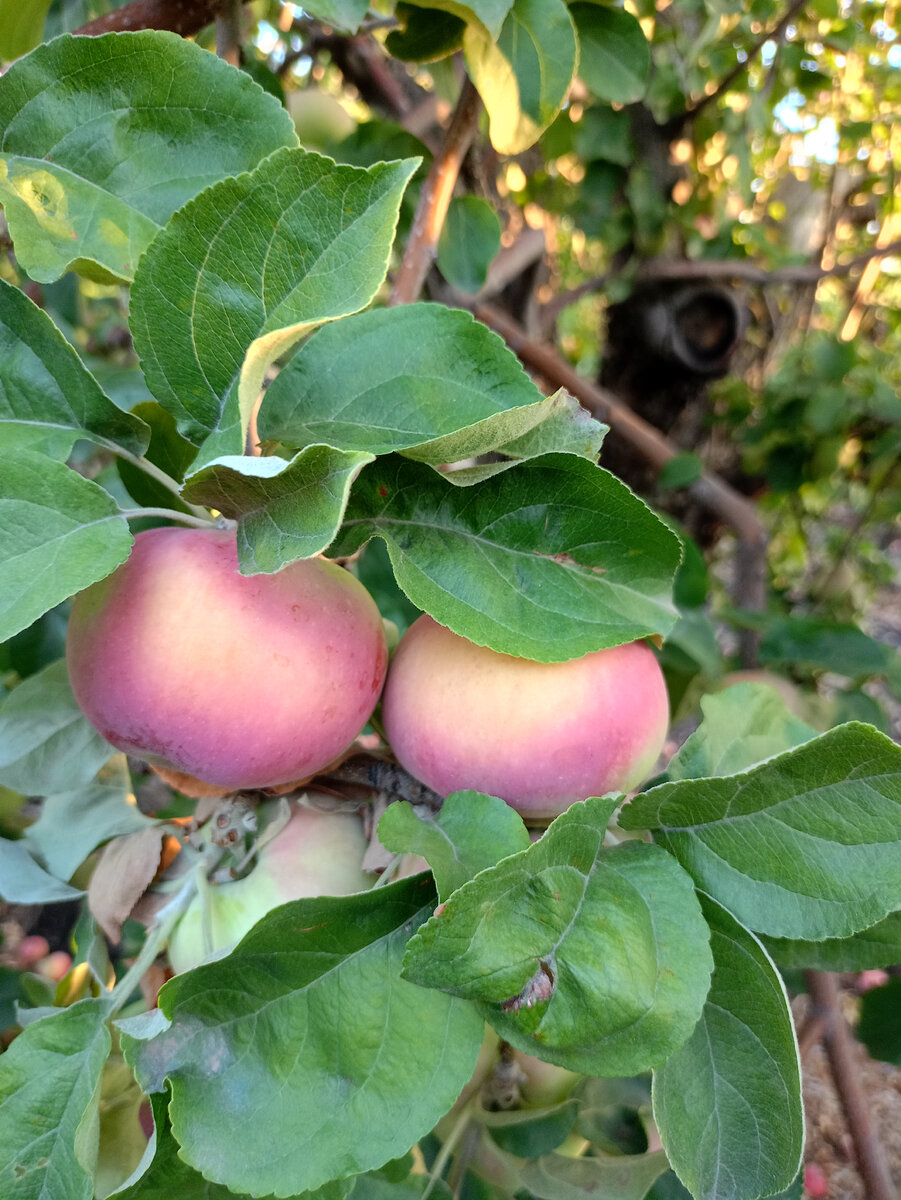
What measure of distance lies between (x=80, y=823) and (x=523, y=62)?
53 cm

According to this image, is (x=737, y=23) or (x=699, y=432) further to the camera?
(x=699, y=432)

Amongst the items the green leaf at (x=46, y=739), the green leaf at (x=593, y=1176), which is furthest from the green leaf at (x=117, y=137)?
the green leaf at (x=593, y=1176)

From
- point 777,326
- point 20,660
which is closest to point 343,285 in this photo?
point 20,660

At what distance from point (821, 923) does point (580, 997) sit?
0.37 ft

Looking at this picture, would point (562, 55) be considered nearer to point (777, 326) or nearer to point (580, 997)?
point (580, 997)

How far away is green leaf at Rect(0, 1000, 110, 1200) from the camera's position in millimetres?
344

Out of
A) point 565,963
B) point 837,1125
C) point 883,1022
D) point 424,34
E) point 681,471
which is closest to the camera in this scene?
point 565,963

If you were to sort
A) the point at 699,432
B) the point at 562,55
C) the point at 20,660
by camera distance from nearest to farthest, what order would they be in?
the point at 562,55 < the point at 20,660 < the point at 699,432

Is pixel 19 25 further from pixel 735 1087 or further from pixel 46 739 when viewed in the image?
pixel 735 1087

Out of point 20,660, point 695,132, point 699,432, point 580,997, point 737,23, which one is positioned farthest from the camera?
point 699,432

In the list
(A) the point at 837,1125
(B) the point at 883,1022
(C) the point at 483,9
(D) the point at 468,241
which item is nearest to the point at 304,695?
(C) the point at 483,9

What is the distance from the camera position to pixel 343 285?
0.33 meters

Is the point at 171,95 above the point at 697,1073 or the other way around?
above

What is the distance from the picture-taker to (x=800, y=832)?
0.35 metres
